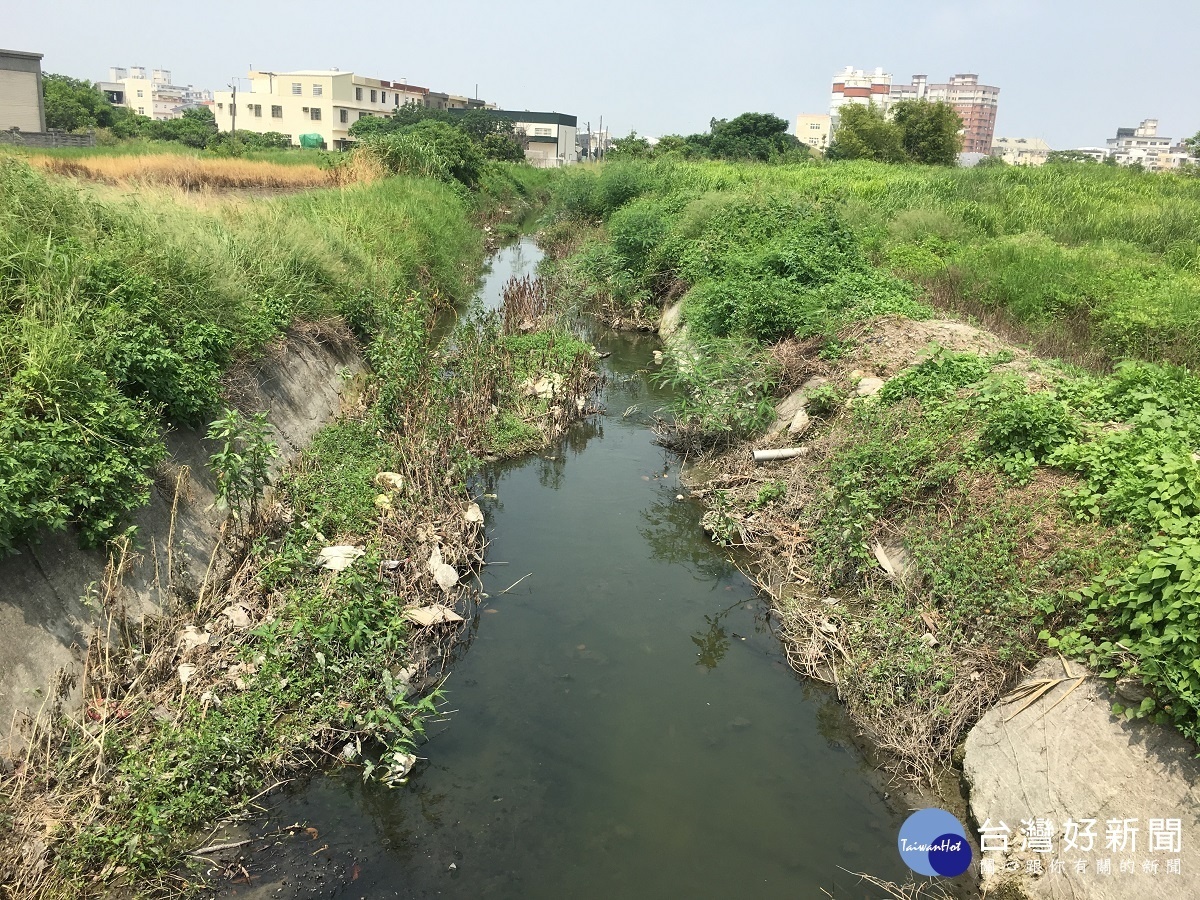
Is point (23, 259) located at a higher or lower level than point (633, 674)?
higher

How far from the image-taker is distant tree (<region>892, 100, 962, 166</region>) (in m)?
43.2

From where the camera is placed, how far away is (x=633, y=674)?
19.6ft

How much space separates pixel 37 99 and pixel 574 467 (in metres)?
38.2

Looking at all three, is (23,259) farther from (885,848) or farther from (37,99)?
(37,99)

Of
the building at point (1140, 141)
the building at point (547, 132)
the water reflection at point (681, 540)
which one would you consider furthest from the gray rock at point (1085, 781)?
the building at point (1140, 141)

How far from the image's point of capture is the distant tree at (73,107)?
1863 inches

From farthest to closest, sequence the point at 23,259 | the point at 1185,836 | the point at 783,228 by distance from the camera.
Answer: the point at 783,228, the point at 23,259, the point at 1185,836

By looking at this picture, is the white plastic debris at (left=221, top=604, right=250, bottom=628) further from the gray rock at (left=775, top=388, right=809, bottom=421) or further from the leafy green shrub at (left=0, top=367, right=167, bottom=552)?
the gray rock at (left=775, top=388, right=809, bottom=421)

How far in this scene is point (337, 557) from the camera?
589 cm

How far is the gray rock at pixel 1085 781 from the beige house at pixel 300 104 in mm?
66243

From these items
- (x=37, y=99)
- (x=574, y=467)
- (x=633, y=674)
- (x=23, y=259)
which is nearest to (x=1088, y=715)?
(x=633, y=674)

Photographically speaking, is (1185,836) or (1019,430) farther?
(1019,430)

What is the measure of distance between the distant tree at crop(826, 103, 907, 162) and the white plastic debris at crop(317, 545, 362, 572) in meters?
42.7

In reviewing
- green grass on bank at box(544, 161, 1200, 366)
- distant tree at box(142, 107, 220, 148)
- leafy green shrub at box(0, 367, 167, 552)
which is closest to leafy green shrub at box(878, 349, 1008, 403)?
green grass on bank at box(544, 161, 1200, 366)
